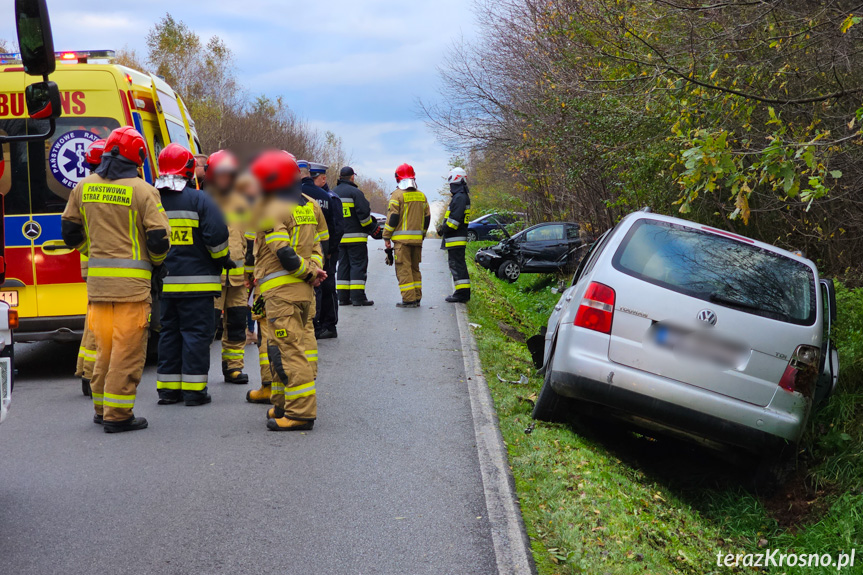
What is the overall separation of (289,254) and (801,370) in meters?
3.57

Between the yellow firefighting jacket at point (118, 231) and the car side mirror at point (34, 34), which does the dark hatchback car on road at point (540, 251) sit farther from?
the car side mirror at point (34, 34)

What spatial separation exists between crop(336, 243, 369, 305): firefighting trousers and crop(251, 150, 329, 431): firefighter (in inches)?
241

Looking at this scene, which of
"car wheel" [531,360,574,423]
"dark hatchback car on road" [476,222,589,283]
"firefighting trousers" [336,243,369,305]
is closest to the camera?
"car wheel" [531,360,574,423]

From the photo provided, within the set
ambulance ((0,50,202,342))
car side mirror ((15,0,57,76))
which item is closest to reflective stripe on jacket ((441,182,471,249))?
ambulance ((0,50,202,342))

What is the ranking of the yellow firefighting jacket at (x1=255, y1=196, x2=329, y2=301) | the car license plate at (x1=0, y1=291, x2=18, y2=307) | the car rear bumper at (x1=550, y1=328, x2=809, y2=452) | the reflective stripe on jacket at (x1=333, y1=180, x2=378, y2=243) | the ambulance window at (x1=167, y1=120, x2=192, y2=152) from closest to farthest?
the car rear bumper at (x1=550, y1=328, x2=809, y2=452) < the yellow firefighting jacket at (x1=255, y1=196, x2=329, y2=301) < the car license plate at (x1=0, y1=291, x2=18, y2=307) < the ambulance window at (x1=167, y1=120, x2=192, y2=152) < the reflective stripe on jacket at (x1=333, y1=180, x2=378, y2=243)

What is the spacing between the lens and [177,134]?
33.5 feet

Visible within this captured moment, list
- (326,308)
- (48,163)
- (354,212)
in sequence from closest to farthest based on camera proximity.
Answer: (48,163), (326,308), (354,212)

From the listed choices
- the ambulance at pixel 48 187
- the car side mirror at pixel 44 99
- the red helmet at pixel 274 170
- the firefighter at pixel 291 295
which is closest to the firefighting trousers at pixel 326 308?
the ambulance at pixel 48 187

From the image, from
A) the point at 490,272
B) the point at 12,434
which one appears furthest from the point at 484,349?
the point at 490,272

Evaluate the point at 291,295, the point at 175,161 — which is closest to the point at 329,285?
the point at 175,161

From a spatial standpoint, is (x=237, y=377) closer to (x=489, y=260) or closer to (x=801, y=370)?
(x=801, y=370)

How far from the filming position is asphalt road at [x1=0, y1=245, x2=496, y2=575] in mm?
4043

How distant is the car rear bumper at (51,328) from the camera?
8.01 metres

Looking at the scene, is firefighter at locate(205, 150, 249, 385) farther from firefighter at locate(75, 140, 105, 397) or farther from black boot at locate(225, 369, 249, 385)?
firefighter at locate(75, 140, 105, 397)
